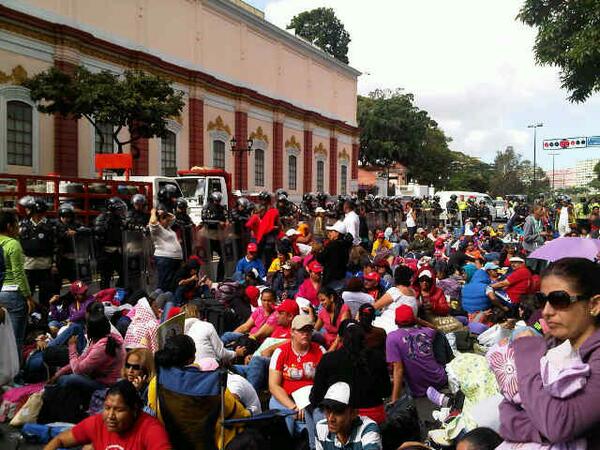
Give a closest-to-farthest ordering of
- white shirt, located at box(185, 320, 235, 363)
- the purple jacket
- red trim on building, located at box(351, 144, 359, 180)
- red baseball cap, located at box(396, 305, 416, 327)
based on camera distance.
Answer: the purple jacket
white shirt, located at box(185, 320, 235, 363)
red baseball cap, located at box(396, 305, 416, 327)
red trim on building, located at box(351, 144, 359, 180)

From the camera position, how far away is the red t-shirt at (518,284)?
9047 millimetres

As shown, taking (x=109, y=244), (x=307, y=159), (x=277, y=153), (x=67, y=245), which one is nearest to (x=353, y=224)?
(x=109, y=244)

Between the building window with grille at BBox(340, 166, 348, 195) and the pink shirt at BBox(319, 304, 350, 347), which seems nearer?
the pink shirt at BBox(319, 304, 350, 347)

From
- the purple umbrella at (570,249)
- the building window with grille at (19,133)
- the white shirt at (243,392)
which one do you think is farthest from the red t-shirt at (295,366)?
the building window with grille at (19,133)

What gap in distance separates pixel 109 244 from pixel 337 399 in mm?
6941

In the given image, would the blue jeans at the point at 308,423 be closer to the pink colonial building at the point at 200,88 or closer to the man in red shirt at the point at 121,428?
the man in red shirt at the point at 121,428

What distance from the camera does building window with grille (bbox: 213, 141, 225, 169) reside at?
3138 centimetres

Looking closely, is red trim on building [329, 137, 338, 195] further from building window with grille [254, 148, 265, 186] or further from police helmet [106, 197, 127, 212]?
police helmet [106, 197, 127, 212]

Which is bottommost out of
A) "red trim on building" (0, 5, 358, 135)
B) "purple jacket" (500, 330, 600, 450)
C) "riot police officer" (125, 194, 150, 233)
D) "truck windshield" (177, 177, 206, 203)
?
"purple jacket" (500, 330, 600, 450)

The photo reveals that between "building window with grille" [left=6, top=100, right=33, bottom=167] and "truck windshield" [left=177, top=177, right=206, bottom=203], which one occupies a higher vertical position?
"building window with grille" [left=6, top=100, right=33, bottom=167]

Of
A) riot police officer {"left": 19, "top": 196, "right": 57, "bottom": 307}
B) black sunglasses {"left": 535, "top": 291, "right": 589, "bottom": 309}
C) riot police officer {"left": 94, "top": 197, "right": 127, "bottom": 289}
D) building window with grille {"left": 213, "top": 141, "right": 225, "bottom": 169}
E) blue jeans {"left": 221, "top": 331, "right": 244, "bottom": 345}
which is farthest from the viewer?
building window with grille {"left": 213, "top": 141, "right": 225, "bottom": 169}

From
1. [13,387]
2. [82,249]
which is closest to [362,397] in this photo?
[13,387]

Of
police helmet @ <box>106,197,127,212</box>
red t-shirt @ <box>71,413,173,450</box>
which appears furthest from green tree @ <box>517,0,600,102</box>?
red t-shirt @ <box>71,413,173,450</box>

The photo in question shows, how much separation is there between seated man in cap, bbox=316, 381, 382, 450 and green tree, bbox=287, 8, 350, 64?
55.0 m
